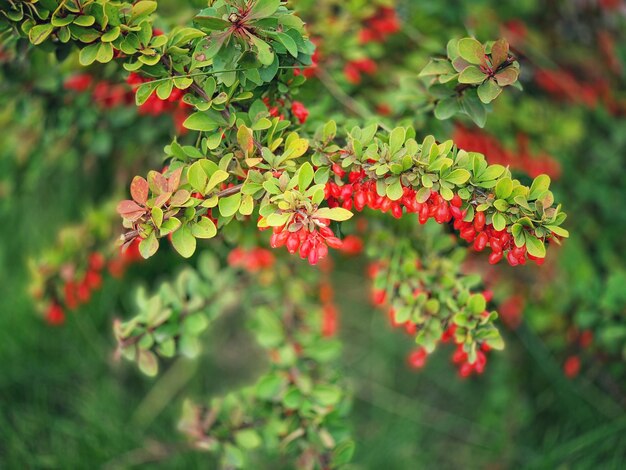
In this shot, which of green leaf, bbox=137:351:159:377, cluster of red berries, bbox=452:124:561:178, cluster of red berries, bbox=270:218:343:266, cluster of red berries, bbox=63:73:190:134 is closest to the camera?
cluster of red berries, bbox=270:218:343:266

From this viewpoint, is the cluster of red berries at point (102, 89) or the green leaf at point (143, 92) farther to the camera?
the cluster of red berries at point (102, 89)

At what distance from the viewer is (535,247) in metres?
0.79

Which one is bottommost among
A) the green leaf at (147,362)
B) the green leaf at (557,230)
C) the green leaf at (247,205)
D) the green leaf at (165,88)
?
the green leaf at (147,362)

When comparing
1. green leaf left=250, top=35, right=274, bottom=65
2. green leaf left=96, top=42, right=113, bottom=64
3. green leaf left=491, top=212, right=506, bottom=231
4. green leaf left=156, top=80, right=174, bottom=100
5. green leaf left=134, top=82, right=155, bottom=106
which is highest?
green leaf left=250, top=35, right=274, bottom=65

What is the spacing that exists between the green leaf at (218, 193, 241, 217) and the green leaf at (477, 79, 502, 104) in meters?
0.36

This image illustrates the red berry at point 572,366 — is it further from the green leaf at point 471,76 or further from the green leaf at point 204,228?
the green leaf at point 204,228

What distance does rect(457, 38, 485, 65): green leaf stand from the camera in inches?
32.9

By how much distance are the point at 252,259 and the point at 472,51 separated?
0.67m

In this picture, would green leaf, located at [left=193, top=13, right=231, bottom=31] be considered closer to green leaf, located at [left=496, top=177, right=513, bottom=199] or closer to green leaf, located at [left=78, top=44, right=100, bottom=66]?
green leaf, located at [left=78, top=44, right=100, bottom=66]

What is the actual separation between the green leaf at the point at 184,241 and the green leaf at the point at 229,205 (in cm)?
5

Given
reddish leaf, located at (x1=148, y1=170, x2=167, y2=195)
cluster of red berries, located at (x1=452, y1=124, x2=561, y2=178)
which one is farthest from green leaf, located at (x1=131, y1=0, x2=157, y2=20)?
cluster of red berries, located at (x1=452, y1=124, x2=561, y2=178)

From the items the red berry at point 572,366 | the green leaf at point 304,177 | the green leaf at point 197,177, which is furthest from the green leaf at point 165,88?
the red berry at point 572,366

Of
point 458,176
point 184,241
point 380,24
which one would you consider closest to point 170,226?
point 184,241

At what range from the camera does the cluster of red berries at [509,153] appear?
4.54ft
